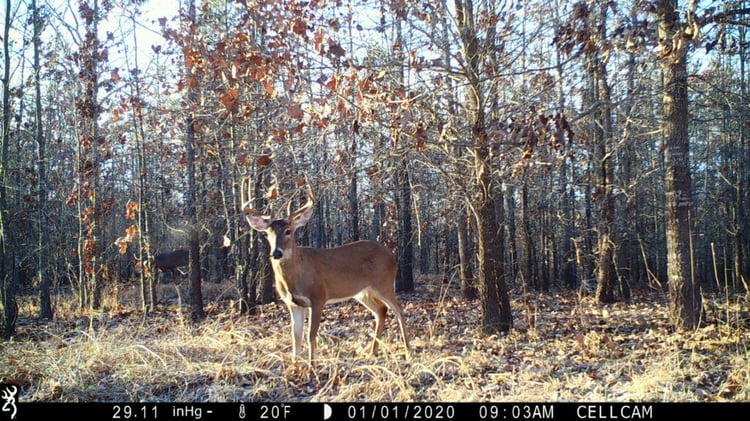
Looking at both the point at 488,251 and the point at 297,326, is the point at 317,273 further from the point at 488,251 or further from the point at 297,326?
the point at 488,251

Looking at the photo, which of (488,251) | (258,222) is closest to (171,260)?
(258,222)

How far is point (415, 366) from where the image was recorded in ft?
17.8

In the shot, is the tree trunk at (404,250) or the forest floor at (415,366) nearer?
the forest floor at (415,366)

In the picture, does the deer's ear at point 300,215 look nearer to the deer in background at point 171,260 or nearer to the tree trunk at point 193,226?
the tree trunk at point 193,226

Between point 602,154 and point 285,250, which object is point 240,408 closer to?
point 285,250

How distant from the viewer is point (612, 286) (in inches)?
470

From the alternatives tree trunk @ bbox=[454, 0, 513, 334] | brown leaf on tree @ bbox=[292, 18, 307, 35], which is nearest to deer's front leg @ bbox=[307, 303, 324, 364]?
tree trunk @ bbox=[454, 0, 513, 334]

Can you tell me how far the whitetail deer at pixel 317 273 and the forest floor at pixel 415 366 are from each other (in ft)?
1.86

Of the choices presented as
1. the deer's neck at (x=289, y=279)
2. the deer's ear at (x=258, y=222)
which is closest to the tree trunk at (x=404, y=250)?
the deer's ear at (x=258, y=222)

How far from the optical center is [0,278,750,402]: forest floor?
4.64 meters

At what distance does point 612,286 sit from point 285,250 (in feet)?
29.2

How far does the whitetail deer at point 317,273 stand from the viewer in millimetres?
6277

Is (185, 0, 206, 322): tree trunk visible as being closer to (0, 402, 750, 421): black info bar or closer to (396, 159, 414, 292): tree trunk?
(0, 402, 750, 421): black info bar

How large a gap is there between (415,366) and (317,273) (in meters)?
1.93
